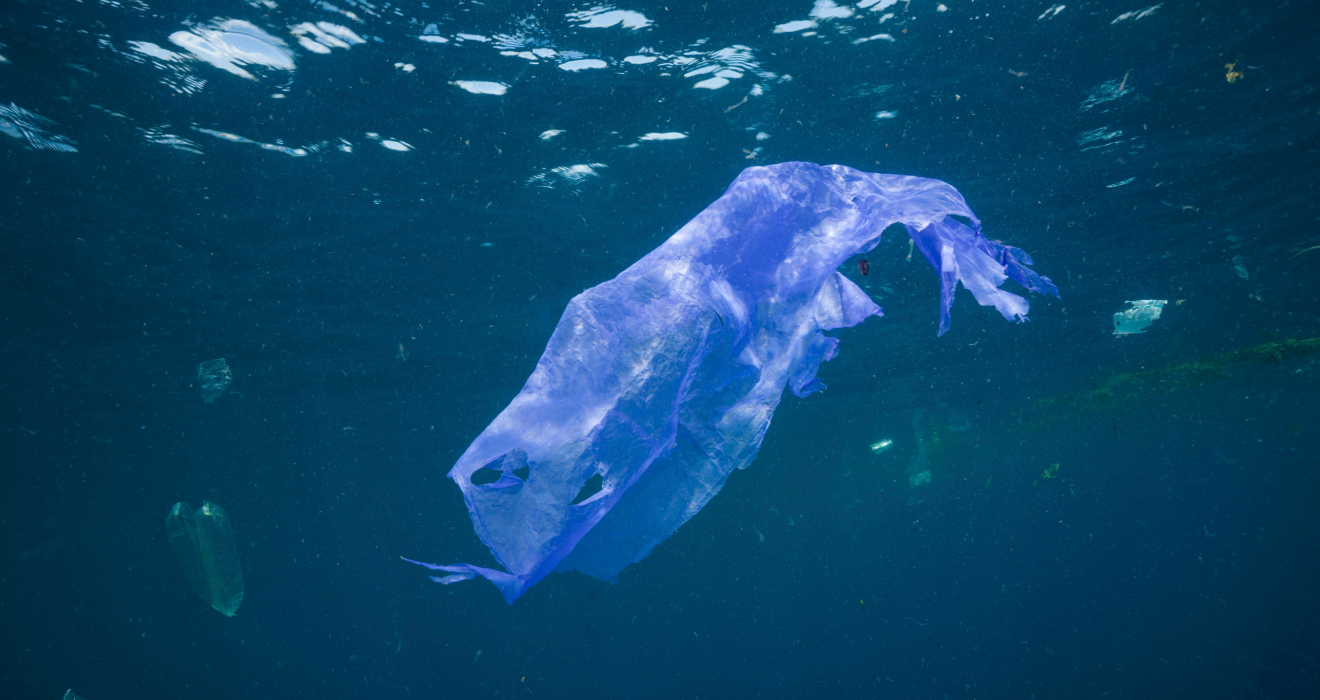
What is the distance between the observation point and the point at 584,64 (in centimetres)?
693

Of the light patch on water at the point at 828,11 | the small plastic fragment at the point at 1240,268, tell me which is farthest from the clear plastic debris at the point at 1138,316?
the light patch on water at the point at 828,11

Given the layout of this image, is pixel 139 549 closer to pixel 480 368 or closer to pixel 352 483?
pixel 352 483

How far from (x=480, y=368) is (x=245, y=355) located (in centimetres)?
607

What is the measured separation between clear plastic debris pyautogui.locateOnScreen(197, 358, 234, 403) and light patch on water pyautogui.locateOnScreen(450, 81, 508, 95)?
13143 mm

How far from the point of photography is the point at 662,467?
3.25m

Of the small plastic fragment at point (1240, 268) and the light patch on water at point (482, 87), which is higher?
the light patch on water at point (482, 87)

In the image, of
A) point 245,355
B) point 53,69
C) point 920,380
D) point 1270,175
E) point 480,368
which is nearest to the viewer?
point 53,69

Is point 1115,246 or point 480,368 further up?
point 1115,246

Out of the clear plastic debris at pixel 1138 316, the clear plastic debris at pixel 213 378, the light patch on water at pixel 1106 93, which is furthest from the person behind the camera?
the clear plastic debris at pixel 1138 316

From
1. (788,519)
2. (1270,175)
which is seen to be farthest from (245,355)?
(788,519)

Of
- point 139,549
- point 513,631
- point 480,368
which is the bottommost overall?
point 513,631

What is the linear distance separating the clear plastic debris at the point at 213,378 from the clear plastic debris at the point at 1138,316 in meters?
25.7

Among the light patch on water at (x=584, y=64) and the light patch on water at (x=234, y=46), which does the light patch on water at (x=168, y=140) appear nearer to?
the light patch on water at (x=234, y=46)

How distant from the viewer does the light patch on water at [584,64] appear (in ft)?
22.6
